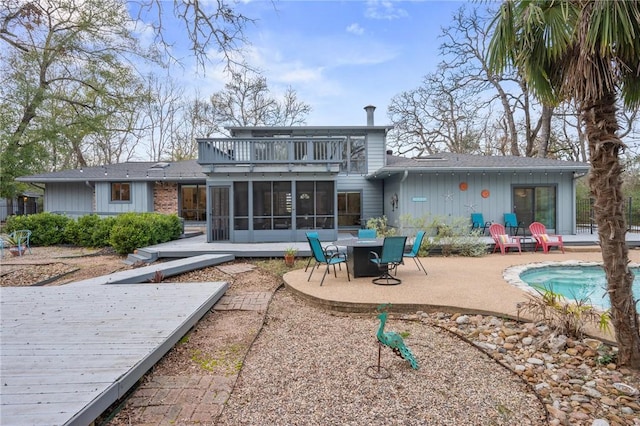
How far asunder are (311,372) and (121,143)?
2796 centimetres

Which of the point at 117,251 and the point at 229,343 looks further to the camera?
the point at 117,251

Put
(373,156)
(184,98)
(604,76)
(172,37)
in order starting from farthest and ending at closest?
(184,98), (373,156), (172,37), (604,76)

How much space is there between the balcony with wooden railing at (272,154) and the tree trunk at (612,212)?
811 cm

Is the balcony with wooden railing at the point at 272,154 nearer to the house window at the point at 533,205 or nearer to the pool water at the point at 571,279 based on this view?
the pool water at the point at 571,279

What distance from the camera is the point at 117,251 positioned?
9.62 m

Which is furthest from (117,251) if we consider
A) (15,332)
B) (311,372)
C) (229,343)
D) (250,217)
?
(311,372)

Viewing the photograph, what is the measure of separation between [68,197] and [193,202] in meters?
5.92

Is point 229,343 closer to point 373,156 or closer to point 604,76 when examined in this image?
point 604,76

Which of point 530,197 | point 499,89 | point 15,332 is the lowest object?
point 15,332

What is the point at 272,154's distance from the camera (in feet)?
35.9

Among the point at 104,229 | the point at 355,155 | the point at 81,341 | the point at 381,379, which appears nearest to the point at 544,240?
the point at 355,155

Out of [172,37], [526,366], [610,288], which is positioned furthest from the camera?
[172,37]

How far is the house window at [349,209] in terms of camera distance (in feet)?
48.1

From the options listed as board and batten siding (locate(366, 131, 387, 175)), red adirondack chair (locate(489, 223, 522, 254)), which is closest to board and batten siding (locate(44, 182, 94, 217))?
board and batten siding (locate(366, 131, 387, 175))
